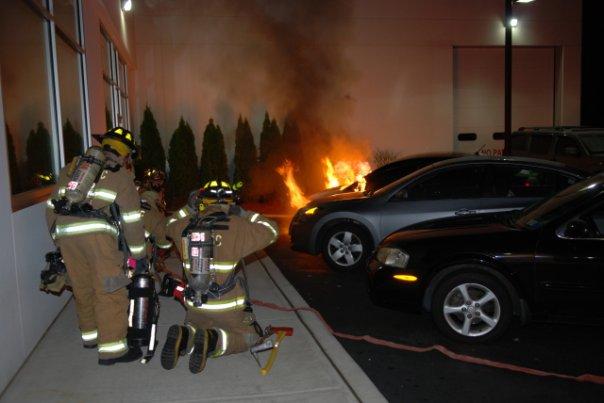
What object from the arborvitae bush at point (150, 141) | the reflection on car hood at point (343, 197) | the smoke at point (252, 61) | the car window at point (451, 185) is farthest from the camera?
the smoke at point (252, 61)

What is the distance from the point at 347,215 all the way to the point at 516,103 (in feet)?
41.2

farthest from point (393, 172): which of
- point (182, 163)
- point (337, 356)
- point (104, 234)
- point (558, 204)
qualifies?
point (182, 163)

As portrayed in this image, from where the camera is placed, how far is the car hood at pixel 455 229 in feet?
17.5

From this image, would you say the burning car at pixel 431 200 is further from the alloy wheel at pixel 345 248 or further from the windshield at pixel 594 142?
the windshield at pixel 594 142

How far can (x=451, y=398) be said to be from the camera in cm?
410

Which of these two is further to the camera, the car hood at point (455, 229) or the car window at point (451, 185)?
the car window at point (451, 185)

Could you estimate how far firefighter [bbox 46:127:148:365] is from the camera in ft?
14.4

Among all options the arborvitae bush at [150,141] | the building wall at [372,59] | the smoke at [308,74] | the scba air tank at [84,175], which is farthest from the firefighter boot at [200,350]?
the building wall at [372,59]

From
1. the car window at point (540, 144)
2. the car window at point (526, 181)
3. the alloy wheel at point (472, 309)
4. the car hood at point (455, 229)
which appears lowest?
the alloy wheel at point (472, 309)

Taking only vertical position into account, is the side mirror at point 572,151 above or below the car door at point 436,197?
above

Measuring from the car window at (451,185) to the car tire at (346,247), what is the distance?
0.80m

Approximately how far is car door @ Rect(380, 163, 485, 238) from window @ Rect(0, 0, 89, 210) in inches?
153

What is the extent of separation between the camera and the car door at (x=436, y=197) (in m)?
7.22

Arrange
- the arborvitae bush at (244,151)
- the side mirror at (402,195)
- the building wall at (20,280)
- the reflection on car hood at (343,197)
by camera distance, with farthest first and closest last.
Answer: the arborvitae bush at (244,151)
the reflection on car hood at (343,197)
the side mirror at (402,195)
the building wall at (20,280)
